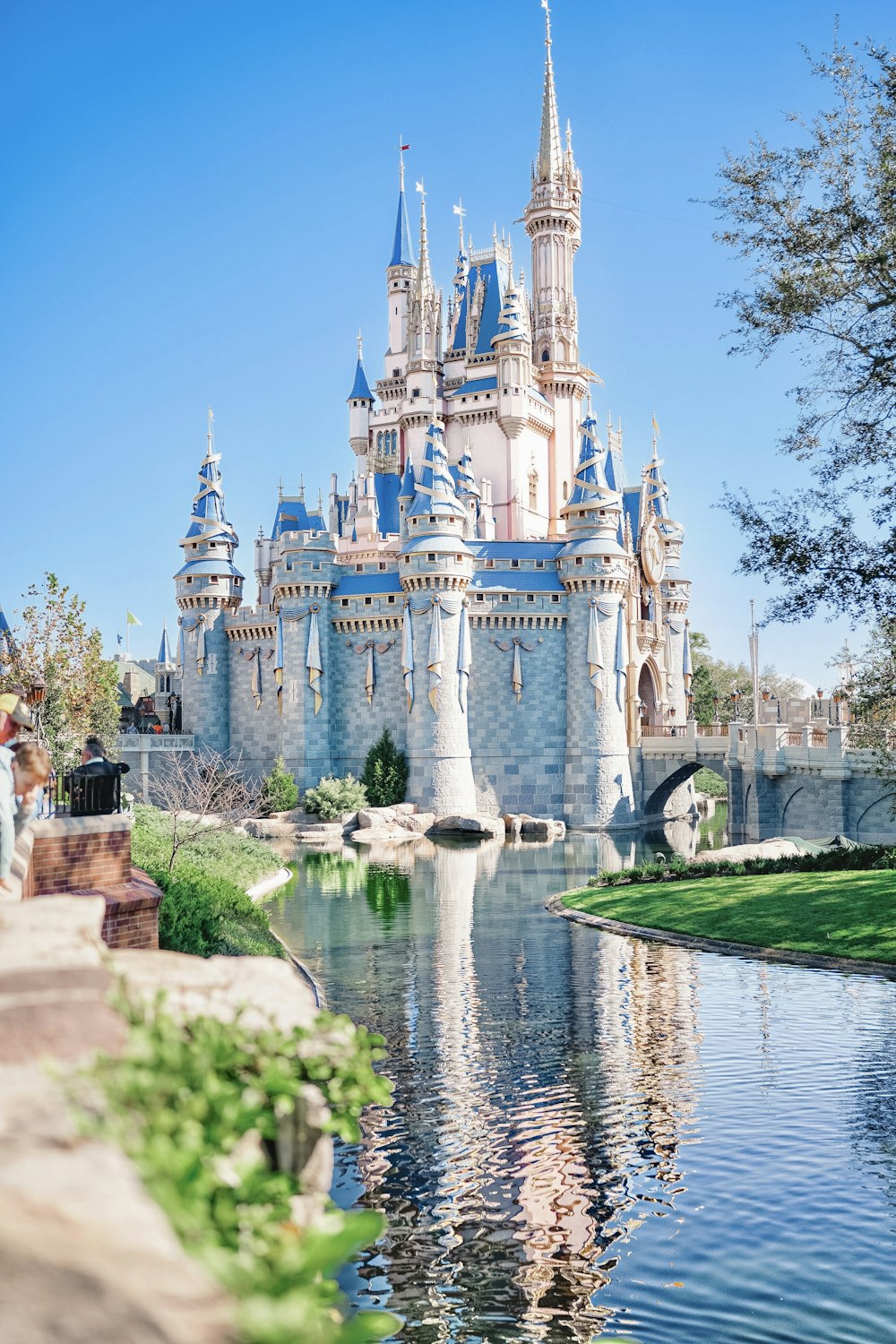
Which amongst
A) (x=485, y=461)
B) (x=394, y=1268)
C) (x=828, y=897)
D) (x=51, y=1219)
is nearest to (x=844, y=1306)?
(x=394, y=1268)

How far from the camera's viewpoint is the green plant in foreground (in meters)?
2.32

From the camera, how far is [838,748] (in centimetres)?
3525

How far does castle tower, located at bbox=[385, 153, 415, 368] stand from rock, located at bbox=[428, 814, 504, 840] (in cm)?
3057

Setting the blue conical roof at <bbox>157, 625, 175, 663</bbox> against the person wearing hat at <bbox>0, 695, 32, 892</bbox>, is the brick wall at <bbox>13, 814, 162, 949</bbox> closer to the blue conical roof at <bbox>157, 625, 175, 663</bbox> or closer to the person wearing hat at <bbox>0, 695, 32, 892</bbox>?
the person wearing hat at <bbox>0, 695, 32, 892</bbox>

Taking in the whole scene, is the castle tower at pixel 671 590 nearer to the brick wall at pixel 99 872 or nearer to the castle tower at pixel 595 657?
the castle tower at pixel 595 657

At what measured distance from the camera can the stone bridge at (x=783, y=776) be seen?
34.6m

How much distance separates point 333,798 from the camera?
1761 inches

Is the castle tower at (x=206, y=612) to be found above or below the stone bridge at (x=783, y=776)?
above

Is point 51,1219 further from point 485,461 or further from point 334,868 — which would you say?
point 485,461

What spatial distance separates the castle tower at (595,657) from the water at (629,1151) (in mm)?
27908

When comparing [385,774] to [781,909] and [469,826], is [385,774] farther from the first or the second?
[781,909]

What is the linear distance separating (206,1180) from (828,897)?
1851 cm

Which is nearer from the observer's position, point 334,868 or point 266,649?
point 334,868

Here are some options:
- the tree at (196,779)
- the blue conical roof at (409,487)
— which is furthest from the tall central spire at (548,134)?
the tree at (196,779)
